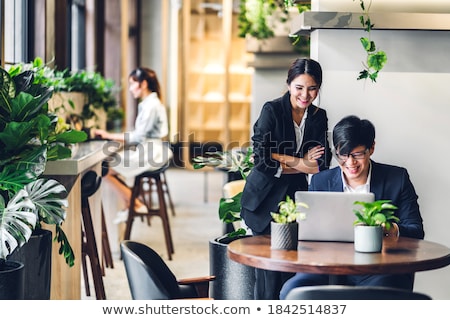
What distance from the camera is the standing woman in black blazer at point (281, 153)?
404cm

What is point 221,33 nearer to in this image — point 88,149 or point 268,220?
point 88,149

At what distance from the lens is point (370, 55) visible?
4.07 metres

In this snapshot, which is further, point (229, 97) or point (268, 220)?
point (229, 97)

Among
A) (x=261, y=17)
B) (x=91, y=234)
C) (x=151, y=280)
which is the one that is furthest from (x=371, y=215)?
(x=261, y=17)

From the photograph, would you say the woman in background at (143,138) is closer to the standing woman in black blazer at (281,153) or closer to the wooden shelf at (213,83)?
the standing woman in black blazer at (281,153)

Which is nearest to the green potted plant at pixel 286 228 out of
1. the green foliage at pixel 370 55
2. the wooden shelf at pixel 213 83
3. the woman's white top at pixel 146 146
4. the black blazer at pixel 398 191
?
the black blazer at pixel 398 191

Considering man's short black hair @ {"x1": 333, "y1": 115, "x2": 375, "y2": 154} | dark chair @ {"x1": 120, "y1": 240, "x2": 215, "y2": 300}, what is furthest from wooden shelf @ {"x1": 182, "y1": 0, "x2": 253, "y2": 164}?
dark chair @ {"x1": 120, "y1": 240, "x2": 215, "y2": 300}

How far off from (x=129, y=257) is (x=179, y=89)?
1073cm

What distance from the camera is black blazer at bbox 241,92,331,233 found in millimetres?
4039

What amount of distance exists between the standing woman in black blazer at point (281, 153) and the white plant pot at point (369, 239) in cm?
95

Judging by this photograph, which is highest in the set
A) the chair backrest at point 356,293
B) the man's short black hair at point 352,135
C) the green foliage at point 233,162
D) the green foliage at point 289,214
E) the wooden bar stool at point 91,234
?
the man's short black hair at point 352,135

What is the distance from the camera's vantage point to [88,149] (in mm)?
5988
